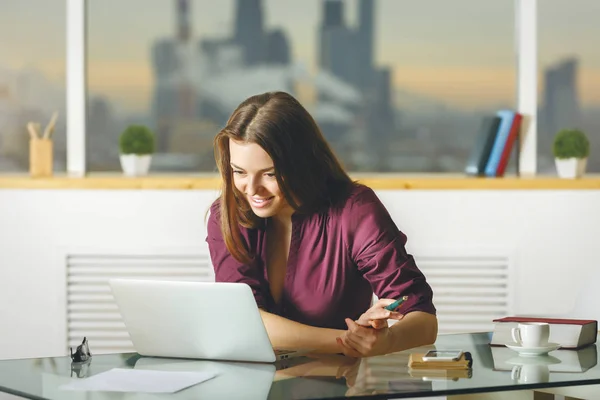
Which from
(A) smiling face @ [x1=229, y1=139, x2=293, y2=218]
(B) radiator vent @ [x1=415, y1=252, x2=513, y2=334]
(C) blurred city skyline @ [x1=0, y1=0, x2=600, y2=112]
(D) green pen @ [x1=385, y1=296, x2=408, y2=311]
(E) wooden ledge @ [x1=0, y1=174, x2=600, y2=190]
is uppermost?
(C) blurred city skyline @ [x1=0, y1=0, x2=600, y2=112]

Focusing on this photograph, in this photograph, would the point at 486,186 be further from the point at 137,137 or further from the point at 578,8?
the point at 137,137

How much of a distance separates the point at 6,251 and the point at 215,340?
7.02ft

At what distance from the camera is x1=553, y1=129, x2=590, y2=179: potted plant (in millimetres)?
3814

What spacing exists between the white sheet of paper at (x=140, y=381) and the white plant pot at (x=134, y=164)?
2.12 metres

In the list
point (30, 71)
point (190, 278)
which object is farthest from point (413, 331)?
point (30, 71)

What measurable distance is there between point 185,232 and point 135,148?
0.43 meters

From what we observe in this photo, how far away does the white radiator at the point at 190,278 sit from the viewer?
3730mm

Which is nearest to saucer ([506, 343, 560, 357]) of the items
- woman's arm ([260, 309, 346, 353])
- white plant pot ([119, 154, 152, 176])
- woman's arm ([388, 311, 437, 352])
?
woman's arm ([388, 311, 437, 352])

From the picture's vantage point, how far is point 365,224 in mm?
2441

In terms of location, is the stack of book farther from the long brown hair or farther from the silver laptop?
the silver laptop

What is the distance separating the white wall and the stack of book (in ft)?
0.52

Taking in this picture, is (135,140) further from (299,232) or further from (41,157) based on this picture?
(299,232)

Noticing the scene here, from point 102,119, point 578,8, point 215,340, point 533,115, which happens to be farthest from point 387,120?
point 215,340

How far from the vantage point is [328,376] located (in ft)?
5.91
